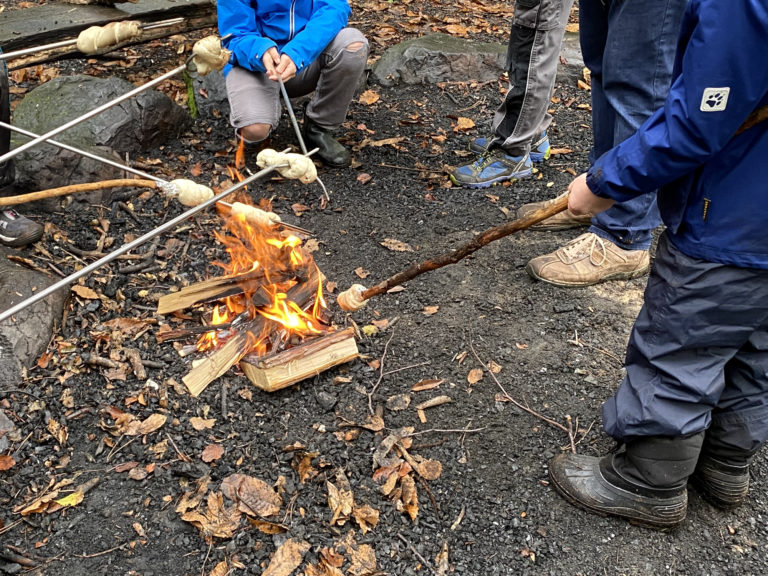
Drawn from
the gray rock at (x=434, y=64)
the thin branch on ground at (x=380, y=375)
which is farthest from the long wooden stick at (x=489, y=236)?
the gray rock at (x=434, y=64)

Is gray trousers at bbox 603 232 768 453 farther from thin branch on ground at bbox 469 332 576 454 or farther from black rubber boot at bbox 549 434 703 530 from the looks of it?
thin branch on ground at bbox 469 332 576 454

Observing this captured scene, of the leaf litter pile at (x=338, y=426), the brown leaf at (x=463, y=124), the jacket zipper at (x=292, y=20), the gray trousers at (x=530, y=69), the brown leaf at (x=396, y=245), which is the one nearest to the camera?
the leaf litter pile at (x=338, y=426)

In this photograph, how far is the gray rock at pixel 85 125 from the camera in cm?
439

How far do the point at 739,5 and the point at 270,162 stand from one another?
70.8 inches

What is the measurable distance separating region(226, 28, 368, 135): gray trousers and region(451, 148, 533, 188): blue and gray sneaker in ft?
3.48

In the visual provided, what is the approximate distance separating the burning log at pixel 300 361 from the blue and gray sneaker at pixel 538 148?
8.58ft

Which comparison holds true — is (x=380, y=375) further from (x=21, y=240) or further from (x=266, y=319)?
(x=21, y=240)

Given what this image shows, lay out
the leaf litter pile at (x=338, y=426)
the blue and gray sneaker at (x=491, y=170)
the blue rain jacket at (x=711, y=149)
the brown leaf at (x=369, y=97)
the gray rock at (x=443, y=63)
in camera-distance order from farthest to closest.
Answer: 1. the gray rock at (x=443, y=63)
2. the brown leaf at (x=369, y=97)
3. the blue and gray sneaker at (x=491, y=170)
4. the leaf litter pile at (x=338, y=426)
5. the blue rain jacket at (x=711, y=149)

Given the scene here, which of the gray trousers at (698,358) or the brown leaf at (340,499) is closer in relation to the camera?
the gray trousers at (698,358)

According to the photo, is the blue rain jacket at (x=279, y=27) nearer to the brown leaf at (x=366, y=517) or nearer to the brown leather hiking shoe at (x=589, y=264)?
the brown leather hiking shoe at (x=589, y=264)

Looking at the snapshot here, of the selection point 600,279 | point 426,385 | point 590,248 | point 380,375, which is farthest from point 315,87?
point 426,385

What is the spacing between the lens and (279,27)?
465cm

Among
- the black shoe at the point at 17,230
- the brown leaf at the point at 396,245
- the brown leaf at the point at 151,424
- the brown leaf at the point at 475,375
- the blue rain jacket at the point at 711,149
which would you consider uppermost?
the blue rain jacket at the point at 711,149

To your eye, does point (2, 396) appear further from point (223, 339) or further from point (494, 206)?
point (494, 206)
